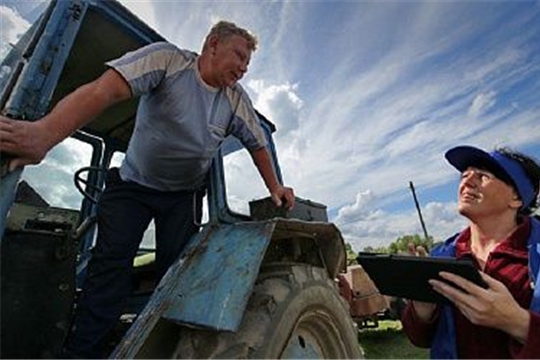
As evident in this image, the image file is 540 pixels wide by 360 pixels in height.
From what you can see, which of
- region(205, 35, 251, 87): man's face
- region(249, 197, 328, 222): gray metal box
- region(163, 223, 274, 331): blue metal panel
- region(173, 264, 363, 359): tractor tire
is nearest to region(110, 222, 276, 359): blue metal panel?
region(163, 223, 274, 331): blue metal panel

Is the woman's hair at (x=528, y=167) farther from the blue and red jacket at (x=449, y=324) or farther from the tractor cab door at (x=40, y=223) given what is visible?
the tractor cab door at (x=40, y=223)

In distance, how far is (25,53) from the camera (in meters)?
1.97

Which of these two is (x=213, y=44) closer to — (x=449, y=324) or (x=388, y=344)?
(x=449, y=324)

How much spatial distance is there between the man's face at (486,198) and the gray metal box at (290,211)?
3.32ft

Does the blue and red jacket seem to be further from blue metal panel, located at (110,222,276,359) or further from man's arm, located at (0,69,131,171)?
man's arm, located at (0,69,131,171)

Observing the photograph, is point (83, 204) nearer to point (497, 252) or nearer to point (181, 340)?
point (181, 340)

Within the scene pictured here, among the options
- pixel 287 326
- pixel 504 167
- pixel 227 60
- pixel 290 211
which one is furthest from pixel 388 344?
pixel 227 60

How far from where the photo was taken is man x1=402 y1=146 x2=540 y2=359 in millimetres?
1676

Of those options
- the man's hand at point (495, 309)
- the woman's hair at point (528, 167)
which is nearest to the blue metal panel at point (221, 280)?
the man's hand at point (495, 309)

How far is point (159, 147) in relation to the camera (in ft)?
7.21

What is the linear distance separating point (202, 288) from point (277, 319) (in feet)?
1.23

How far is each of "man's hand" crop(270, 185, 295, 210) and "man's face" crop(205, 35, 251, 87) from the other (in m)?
0.70

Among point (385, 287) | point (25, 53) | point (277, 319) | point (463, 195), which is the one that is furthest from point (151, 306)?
point (463, 195)

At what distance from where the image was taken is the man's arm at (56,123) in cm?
152
